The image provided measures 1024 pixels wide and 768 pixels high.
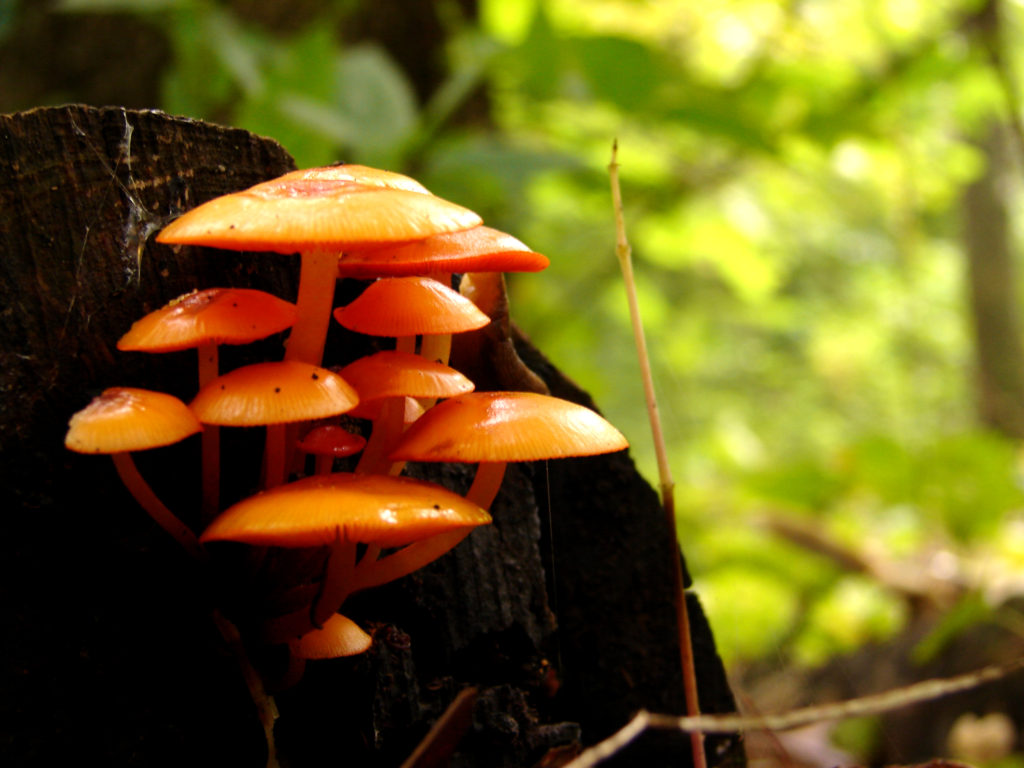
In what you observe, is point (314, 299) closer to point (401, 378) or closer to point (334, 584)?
→ point (401, 378)

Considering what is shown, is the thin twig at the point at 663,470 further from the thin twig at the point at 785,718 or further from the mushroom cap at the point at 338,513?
the mushroom cap at the point at 338,513

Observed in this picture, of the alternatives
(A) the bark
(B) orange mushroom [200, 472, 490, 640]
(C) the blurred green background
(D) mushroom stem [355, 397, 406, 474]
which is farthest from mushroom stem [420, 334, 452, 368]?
(A) the bark

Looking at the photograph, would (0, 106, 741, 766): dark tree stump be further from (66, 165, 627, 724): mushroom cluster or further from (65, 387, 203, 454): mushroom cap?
(65, 387, 203, 454): mushroom cap

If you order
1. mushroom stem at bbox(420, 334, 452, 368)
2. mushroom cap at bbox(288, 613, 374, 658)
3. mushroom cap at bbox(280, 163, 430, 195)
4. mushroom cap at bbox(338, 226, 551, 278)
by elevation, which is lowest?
mushroom cap at bbox(288, 613, 374, 658)

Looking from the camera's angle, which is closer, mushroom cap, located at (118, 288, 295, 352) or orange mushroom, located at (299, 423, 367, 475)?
mushroom cap, located at (118, 288, 295, 352)

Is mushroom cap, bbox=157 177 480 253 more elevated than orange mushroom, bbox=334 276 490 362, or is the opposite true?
mushroom cap, bbox=157 177 480 253

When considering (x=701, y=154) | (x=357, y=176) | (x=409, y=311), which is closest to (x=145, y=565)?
(x=409, y=311)

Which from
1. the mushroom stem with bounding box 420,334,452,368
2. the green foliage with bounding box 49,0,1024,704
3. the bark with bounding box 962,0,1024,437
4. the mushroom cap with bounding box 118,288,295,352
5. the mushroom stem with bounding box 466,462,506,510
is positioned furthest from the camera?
the bark with bounding box 962,0,1024,437
